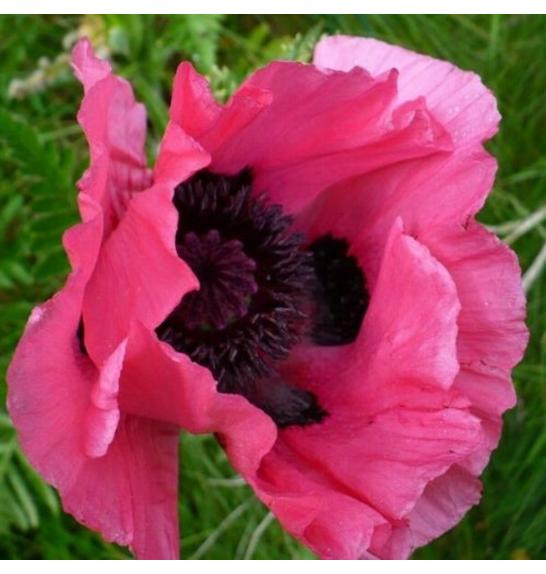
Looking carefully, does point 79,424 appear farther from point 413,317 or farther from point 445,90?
point 445,90

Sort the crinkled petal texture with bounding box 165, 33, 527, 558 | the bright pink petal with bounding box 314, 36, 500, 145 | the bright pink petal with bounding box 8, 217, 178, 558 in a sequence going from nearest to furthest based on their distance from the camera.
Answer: the bright pink petal with bounding box 8, 217, 178, 558
the crinkled petal texture with bounding box 165, 33, 527, 558
the bright pink petal with bounding box 314, 36, 500, 145

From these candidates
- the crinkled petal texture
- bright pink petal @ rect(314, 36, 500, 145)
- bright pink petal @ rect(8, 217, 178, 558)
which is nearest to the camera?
bright pink petal @ rect(8, 217, 178, 558)

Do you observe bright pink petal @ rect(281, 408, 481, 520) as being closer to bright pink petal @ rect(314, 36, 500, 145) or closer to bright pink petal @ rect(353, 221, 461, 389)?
bright pink petal @ rect(353, 221, 461, 389)

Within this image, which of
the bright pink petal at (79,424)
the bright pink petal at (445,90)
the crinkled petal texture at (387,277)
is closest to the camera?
the bright pink petal at (79,424)

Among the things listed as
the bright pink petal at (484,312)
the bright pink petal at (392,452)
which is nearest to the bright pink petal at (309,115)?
the bright pink petal at (484,312)

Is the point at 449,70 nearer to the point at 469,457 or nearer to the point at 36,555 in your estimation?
the point at 469,457

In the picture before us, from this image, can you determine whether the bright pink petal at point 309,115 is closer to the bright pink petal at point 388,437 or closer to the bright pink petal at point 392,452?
the bright pink petal at point 388,437

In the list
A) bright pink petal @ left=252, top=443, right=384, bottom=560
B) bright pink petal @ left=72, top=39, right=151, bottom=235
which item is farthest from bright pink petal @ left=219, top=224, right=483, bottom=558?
bright pink petal @ left=72, top=39, right=151, bottom=235

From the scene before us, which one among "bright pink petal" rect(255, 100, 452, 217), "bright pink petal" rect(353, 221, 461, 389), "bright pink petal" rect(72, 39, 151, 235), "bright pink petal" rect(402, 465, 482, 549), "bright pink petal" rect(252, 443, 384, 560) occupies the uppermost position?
"bright pink petal" rect(72, 39, 151, 235)
